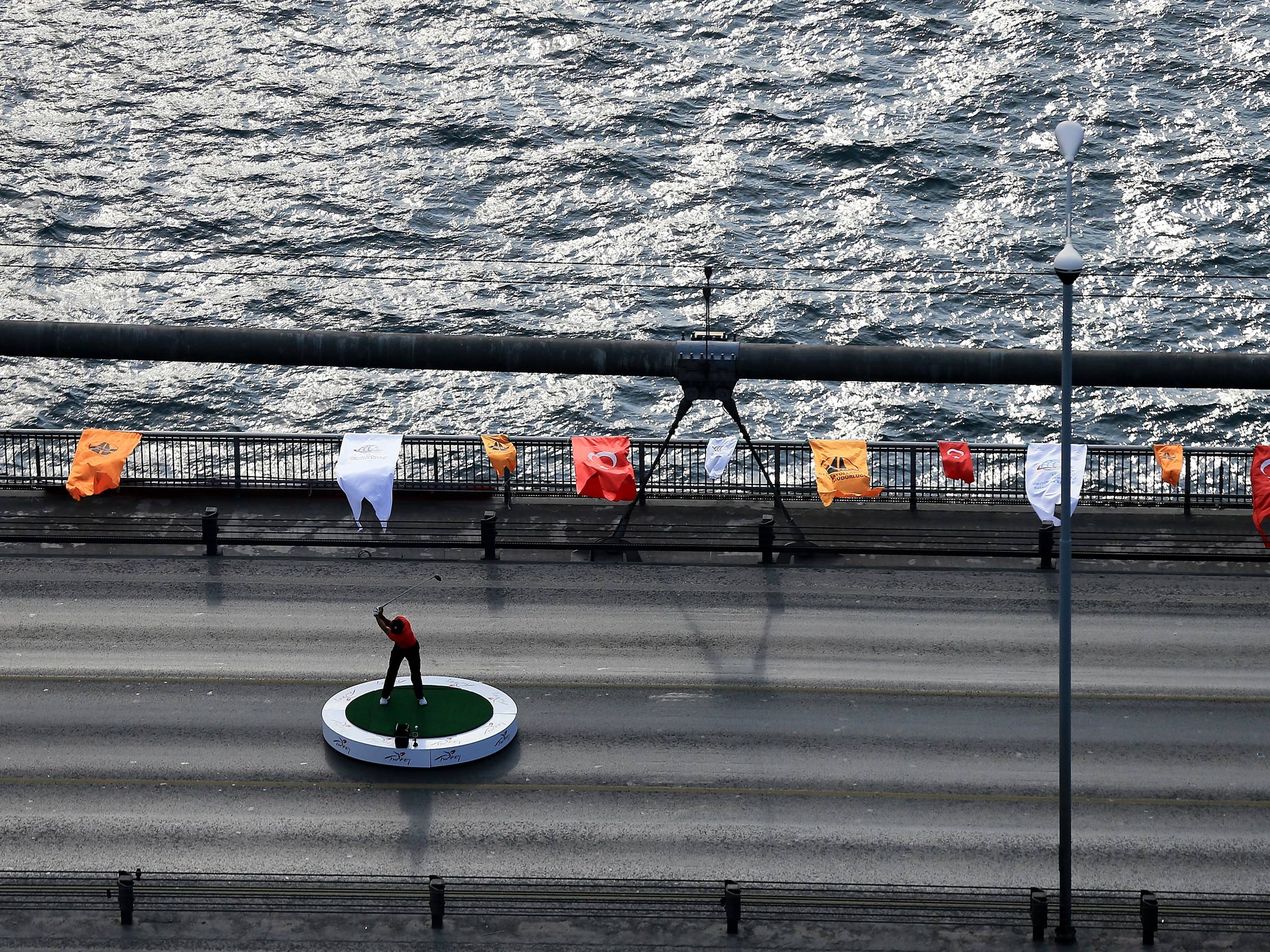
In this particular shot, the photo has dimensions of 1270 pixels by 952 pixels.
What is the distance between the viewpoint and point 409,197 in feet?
209

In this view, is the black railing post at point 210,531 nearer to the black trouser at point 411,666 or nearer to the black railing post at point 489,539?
the black railing post at point 489,539

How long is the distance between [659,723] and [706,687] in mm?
1539

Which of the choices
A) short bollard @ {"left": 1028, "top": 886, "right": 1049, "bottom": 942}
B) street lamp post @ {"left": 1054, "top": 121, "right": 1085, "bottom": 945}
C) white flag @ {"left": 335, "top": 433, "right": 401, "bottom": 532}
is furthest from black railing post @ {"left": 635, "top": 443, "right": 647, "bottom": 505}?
short bollard @ {"left": 1028, "top": 886, "right": 1049, "bottom": 942}

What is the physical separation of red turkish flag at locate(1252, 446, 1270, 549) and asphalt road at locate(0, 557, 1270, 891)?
1343 millimetres

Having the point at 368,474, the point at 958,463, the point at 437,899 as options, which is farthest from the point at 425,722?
the point at 958,463

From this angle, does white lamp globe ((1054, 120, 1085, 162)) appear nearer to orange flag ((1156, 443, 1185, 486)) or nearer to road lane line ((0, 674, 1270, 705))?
road lane line ((0, 674, 1270, 705))

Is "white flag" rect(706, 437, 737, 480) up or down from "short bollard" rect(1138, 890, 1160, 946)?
up

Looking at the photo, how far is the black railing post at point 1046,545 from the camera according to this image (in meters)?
33.1

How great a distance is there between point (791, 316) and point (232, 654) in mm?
32128

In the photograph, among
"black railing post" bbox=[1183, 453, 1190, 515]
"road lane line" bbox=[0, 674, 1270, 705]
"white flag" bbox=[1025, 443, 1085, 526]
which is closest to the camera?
"road lane line" bbox=[0, 674, 1270, 705]

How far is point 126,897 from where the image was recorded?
21516 mm

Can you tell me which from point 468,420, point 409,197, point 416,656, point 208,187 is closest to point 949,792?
point 416,656

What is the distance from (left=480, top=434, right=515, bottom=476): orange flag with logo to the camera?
113 feet

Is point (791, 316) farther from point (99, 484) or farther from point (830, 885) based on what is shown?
point (830, 885)
